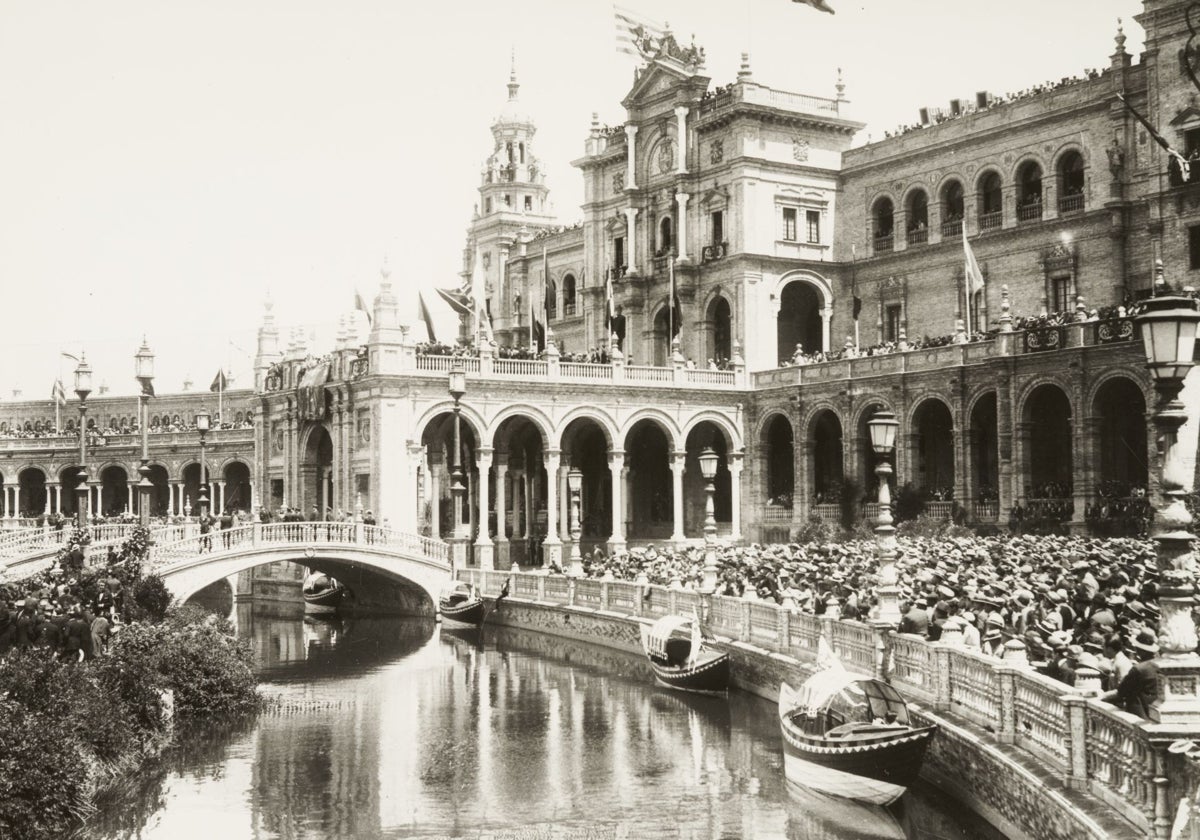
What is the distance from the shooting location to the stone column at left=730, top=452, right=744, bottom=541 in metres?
51.1

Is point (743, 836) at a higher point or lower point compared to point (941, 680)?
lower

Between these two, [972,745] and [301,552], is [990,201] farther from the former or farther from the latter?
[972,745]

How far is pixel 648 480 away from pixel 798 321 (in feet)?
28.1

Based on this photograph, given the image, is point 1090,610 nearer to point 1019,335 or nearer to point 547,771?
point 547,771

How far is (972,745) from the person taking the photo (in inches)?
653

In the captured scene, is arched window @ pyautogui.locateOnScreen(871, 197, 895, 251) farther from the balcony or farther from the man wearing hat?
the man wearing hat

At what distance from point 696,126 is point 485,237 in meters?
34.2

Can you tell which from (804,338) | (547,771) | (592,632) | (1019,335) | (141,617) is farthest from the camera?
(804,338)

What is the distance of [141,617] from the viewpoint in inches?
1149

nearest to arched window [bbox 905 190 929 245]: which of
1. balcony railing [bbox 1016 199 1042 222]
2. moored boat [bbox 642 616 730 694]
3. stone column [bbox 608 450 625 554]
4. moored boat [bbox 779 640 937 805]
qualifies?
balcony railing [bbox 1016 199 1042 222]

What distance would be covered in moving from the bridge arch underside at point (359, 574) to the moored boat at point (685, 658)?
13.3 metres

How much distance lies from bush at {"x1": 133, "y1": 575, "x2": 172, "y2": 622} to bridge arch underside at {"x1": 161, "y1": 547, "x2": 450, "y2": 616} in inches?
185

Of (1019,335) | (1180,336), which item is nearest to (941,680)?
(1180,336)

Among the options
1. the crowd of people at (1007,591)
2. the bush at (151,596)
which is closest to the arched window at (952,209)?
the crowd of people at (1007,591)
